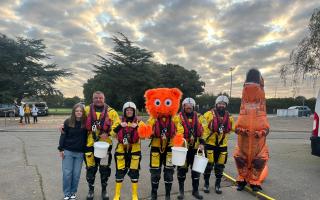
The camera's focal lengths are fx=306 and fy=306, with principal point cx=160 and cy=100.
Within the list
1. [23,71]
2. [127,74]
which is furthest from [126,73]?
[23,71]

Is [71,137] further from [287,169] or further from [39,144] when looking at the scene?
[39,144]

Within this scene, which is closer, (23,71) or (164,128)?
(164,128)

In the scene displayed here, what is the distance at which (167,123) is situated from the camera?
539cm

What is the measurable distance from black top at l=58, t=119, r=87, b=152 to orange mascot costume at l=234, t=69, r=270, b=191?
2984 mm

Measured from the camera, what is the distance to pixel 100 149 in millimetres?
4984

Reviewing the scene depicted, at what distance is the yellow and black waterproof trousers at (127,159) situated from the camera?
17.0ft

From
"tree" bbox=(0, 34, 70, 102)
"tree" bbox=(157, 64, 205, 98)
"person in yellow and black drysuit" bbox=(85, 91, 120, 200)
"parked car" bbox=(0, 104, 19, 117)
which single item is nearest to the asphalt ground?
"person in yellow and black drysuit" bbox=(85, 91, 120, 200)

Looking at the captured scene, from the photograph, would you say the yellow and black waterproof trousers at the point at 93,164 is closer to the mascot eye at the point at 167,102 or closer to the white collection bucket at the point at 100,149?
the white collection bucket at the point at 100,149

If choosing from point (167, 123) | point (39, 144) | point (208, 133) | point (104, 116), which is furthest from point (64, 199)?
point (39, 144)

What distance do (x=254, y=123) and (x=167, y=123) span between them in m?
1.80

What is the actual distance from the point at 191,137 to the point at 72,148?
2.10 m

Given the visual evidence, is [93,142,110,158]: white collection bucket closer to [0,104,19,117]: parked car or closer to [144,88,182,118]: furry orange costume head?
[144,88,182,118]: furry orange costume head

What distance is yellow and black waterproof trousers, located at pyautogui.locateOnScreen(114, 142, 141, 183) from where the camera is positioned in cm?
517

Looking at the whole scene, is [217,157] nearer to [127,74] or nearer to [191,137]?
[191,137]
